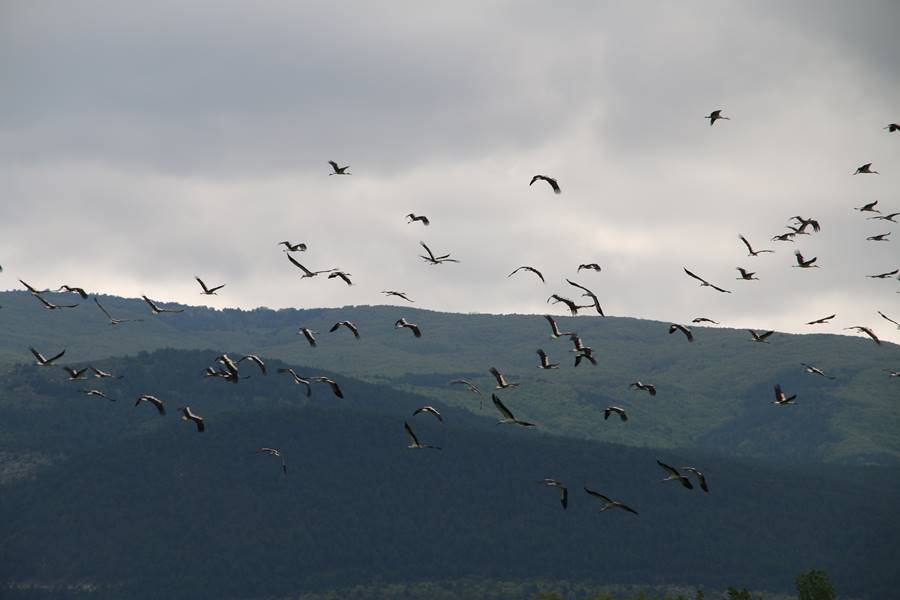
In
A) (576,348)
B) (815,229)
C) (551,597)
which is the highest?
(815,229)

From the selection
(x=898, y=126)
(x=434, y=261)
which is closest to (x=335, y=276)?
(x=434, y=261)

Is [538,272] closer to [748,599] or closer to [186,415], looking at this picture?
[186,415]

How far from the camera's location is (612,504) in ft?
206

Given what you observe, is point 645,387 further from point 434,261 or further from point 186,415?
point 186,415

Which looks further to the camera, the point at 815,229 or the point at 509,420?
the point at 815,229

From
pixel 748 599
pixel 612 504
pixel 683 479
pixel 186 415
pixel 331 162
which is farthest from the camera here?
pixel 748 599

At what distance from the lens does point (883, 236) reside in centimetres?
9125

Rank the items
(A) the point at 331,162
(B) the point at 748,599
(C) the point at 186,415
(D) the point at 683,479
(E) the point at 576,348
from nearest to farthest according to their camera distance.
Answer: (D) the point at 683,479 → (C) the point at 186,415 → (E) the point at 576,348 → (A) the point at 331,162 → (B) the point at 748,599

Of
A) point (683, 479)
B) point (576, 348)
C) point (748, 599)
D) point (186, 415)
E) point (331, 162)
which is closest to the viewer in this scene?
point (683, 479)

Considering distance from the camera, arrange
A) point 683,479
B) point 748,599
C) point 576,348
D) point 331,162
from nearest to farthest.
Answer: point 683,479 < point 576,348 < point 331,162 < point 748,599

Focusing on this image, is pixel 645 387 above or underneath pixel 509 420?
above

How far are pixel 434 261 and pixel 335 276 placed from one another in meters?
6.09

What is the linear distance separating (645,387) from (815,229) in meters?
15.7

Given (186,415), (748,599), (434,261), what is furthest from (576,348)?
(748,599)
